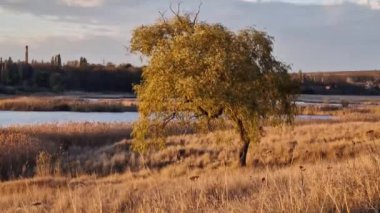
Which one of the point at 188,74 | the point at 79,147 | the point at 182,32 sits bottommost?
the point at 79,147

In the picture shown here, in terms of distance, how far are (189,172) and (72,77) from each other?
121 m

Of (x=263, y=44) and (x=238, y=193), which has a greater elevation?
(x=263, y=44)

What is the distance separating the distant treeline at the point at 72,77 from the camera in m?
126

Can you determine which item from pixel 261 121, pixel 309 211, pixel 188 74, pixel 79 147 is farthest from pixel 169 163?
pixel 309 211

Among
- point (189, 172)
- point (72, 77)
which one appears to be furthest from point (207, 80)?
point (72, 77)

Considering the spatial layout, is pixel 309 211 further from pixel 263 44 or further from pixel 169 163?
pixel 169 163

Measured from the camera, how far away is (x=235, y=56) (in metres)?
21.3

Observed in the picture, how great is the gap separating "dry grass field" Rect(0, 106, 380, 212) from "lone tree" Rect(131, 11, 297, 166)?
4.76 feet

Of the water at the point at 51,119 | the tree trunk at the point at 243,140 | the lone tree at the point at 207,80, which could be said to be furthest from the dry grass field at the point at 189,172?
the water at the point at 51,119

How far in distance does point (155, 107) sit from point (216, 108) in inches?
85.5

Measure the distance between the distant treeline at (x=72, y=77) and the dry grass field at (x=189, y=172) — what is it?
285 feet

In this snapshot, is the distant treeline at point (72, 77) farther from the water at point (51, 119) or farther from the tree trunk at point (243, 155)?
the tree trunk at point (243, 155)

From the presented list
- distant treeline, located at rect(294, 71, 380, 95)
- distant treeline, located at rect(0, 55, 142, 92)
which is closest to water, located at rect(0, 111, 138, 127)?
distant treeline, located at rect(0, 55, 142, 92)

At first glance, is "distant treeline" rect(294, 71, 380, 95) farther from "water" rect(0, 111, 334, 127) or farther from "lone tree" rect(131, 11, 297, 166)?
"lone tree" rect(131, 11, 297, 166)
